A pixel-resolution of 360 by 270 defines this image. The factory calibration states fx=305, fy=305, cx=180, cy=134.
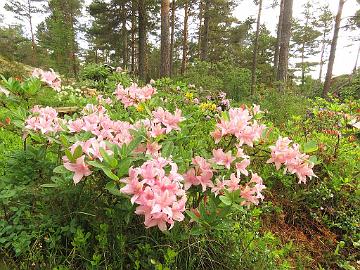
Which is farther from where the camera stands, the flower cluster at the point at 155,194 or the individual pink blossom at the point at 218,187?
the individual pink blossom at the point at 218,187

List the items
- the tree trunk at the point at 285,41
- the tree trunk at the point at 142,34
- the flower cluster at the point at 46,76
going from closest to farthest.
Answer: the flower cluster at the point at 46,76, the tree trunk at the point at 285,41, the tree trunk at the point at 142,34

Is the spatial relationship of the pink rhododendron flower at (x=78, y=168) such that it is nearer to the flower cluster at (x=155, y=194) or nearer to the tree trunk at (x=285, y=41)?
the flower cluster at (x=155, y=194)

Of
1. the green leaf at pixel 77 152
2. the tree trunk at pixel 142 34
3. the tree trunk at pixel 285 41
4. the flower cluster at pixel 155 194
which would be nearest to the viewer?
the flower cluster at pixel 155 194

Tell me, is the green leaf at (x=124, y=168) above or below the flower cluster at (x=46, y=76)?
below

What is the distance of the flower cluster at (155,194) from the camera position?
Answer: 4.16ft

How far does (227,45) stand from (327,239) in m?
24.3

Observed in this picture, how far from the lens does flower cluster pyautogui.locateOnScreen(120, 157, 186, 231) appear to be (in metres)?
1.27

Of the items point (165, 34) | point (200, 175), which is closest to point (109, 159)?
point (200, 175)

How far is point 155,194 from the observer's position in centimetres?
127

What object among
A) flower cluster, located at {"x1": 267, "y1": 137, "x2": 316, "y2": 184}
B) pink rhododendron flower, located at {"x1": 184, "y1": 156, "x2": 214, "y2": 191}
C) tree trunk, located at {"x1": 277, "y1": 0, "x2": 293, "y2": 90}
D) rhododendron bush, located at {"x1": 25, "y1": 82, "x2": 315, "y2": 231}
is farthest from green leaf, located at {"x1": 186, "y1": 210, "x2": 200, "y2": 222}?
tree trunk, located at {"x1": 277, "y1": 0, "x2": 293, "y2": 90}

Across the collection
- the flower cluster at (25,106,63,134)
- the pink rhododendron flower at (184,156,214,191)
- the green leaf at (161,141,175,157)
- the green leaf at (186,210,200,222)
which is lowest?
the green leaf at (186,210,200,222)

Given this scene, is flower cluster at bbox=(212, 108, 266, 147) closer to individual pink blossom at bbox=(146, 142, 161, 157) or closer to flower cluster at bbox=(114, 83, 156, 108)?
individual pink blossom at bbox=(146, 142, 161, 157)

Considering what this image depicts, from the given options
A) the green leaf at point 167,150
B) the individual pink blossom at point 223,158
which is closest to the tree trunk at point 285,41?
the individual pink blossom at point 223,158

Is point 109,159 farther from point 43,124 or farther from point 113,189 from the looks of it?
point 43,124
